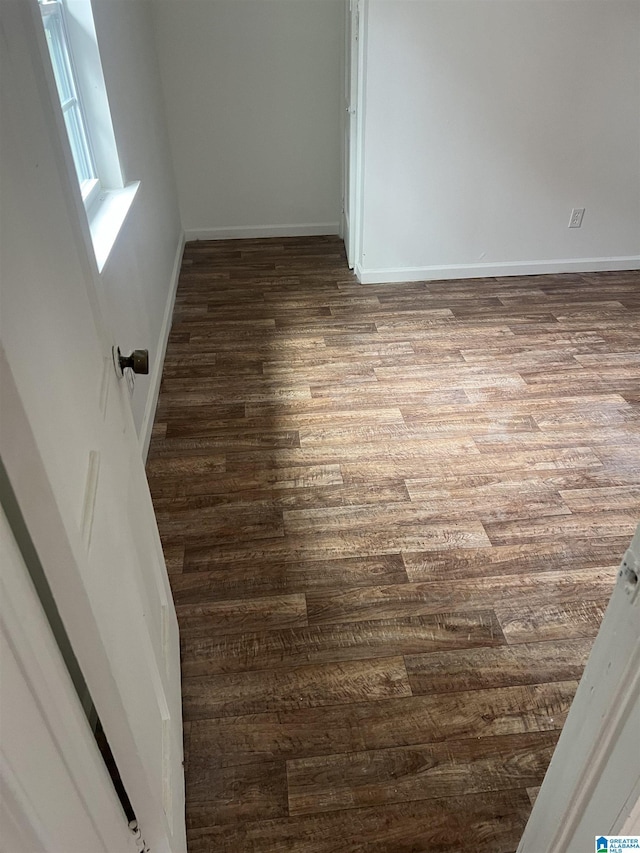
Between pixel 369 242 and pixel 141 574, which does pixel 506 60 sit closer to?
pixel 369 242

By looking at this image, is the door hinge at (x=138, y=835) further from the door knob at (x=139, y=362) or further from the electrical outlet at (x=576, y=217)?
the electrical outlet at (x=576, y=217)

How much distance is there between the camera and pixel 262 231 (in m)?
4.70

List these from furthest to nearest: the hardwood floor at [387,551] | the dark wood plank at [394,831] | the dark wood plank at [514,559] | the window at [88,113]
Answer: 1. the window at [88,113]
2. the dark wood plank at [514,559]
3. the hardwood floor at [387,551]
4. the dark wood plank at [394,831]

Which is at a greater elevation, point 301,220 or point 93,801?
point 93,801

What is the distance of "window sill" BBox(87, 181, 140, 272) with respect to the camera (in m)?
2.10

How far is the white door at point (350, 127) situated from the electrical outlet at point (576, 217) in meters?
1.39

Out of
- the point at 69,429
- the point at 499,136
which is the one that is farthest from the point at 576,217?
the point at 69,429

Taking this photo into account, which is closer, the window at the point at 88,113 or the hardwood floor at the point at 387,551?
the hardwood floor at the point at 387,551

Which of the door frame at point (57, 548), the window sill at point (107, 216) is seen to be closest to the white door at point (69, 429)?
the door frame at point (57, 548)

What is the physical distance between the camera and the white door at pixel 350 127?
342 centimetres

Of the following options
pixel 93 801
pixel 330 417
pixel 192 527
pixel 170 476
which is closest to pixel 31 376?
pixel 93 801

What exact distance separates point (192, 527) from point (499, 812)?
4.02 feet

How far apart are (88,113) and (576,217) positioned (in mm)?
2936

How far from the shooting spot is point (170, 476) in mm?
2301
